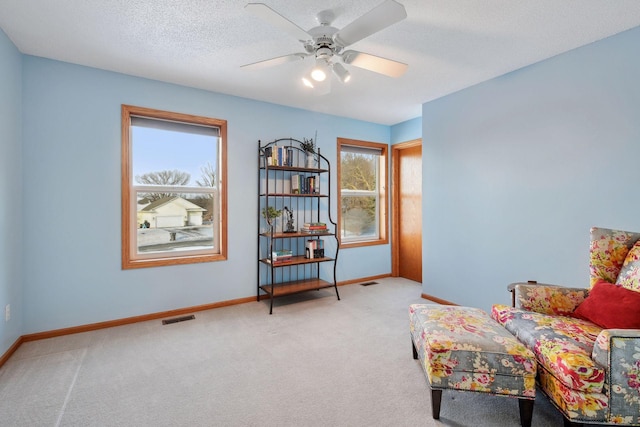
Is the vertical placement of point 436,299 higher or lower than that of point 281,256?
lower

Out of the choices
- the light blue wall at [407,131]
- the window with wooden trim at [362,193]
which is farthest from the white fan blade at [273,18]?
the light blue wall at [407,131]

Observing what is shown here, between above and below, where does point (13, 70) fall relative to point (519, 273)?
above

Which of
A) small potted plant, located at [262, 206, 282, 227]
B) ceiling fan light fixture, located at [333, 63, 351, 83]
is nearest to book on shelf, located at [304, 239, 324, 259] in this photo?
small potted plant, located at [262, 206, 282, 227]

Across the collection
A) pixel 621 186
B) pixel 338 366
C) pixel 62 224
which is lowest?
pixel 338 366

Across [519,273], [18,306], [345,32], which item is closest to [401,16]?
[345,32]

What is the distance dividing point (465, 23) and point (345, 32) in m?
0.98

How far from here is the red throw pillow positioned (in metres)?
1.74

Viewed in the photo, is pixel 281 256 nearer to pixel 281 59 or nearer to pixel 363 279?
pixel 363 279

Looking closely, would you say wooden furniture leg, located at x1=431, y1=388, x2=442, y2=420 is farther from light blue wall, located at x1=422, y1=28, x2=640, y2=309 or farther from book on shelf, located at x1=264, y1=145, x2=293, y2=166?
book on shelf, located at x1=264, y1=145, x2=293, y2=166

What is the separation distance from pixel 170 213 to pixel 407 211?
3441 millimetres

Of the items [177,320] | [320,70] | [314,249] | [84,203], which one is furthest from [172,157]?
[320,70]

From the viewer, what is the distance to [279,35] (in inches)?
94.4

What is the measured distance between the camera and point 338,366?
232 centimetres

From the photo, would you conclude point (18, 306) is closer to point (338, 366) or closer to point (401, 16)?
point (338, 366)
